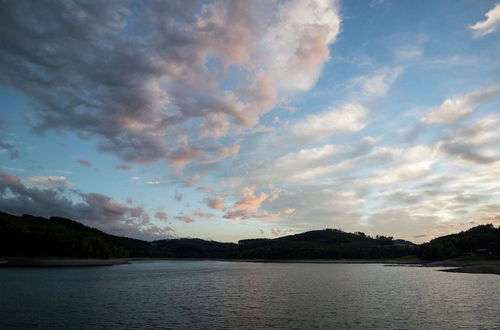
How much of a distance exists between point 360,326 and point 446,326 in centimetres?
1144

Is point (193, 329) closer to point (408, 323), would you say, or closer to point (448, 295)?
point (408, 323)

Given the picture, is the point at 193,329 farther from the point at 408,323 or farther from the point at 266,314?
the point at 408,323

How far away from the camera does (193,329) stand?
42.4 meters

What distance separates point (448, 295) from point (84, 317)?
7276 centimetres

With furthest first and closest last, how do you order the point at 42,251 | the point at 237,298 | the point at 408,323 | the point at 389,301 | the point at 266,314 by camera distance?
the point at 42,251
the point at 237,298
the point at 389,301
the point at 266,314
the point at 408,323

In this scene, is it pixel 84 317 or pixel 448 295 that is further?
pixel 448 295

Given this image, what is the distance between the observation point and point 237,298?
2899 inches

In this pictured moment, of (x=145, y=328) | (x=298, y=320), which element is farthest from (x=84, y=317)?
(x=298, y=320)

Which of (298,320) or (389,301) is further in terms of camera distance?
(389,301)

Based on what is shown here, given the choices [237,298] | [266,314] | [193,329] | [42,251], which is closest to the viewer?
[193,329]

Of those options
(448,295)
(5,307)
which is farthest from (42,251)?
(448,295)

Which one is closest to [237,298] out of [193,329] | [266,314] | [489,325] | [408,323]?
[266,314]

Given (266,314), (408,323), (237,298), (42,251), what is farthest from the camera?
(42,251)

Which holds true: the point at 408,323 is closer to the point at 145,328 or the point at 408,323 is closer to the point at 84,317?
the point at 145,328
